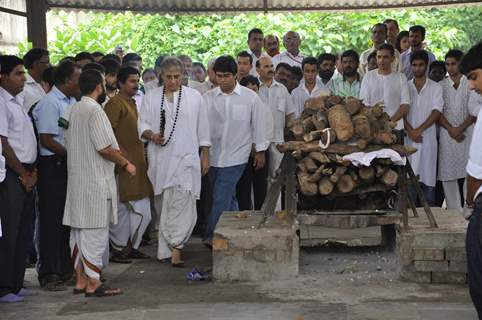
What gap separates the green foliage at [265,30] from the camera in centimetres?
2089

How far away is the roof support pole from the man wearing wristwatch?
678 centimetres

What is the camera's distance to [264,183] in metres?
10.2

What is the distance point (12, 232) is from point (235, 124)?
2.89 metres

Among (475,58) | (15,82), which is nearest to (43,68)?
(15,82)

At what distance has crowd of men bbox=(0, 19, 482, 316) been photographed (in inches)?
280

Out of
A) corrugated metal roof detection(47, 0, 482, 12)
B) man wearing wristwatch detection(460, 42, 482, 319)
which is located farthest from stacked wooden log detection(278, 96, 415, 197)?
corrugated metal roof detection(47, 0, 482, 12)

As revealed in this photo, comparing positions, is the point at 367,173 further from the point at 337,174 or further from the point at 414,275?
the point at 414,275

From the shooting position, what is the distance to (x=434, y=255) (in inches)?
290

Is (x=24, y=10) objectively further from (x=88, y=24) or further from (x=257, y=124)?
(x=88, y=24)

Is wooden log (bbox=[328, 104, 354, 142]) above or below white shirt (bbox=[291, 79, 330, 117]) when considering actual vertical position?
below

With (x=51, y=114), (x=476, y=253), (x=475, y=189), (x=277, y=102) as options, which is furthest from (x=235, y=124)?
(x=476, y=253)

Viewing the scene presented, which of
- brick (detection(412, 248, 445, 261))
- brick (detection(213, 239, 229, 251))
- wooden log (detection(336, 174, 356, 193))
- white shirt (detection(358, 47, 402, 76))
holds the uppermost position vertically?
white shirt (detection(358, 47, 402, 76))

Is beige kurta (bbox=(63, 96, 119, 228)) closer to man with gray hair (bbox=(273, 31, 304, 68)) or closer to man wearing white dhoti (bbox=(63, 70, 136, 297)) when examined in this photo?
man wearing white dhoti (bbox=(63, 70, 136, 297))

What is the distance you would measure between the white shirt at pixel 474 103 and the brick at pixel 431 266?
3361 millimetres
